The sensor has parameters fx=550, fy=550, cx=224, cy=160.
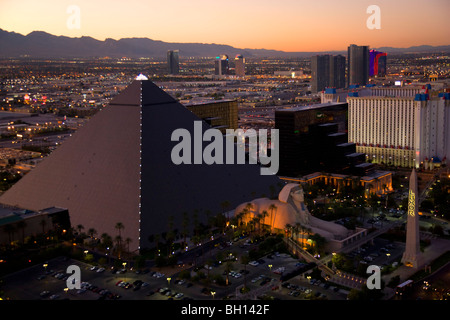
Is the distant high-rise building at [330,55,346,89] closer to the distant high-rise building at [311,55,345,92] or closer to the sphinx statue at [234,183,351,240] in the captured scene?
the distant high-rise building at [311,55,345,92]

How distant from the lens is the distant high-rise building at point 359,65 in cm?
17488

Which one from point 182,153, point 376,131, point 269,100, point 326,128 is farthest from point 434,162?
point 269,100

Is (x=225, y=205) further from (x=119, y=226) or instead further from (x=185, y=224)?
(x=119, y=226)

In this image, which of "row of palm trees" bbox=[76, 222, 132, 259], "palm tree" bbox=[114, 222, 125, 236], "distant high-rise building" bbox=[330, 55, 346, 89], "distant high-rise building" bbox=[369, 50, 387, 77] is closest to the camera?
"row of palm trees" bbox=[76, 222, 132, 259]

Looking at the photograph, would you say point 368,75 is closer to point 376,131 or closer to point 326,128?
point 376,131

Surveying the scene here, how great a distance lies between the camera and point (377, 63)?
190125mm

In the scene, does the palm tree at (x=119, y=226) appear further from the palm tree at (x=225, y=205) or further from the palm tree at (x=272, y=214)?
the palm tree at (x=272, y=214)

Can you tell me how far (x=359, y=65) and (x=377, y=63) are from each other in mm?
17401

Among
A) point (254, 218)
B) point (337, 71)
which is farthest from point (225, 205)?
point (337, 71)

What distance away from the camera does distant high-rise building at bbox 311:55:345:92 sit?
17600 centimetres

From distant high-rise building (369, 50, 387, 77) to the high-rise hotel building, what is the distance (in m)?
118

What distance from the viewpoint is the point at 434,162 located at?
6769 cm

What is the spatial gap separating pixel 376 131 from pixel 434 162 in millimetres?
8898

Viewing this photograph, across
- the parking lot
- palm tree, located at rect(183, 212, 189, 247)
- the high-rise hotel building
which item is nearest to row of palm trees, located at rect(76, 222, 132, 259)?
the parking lot
